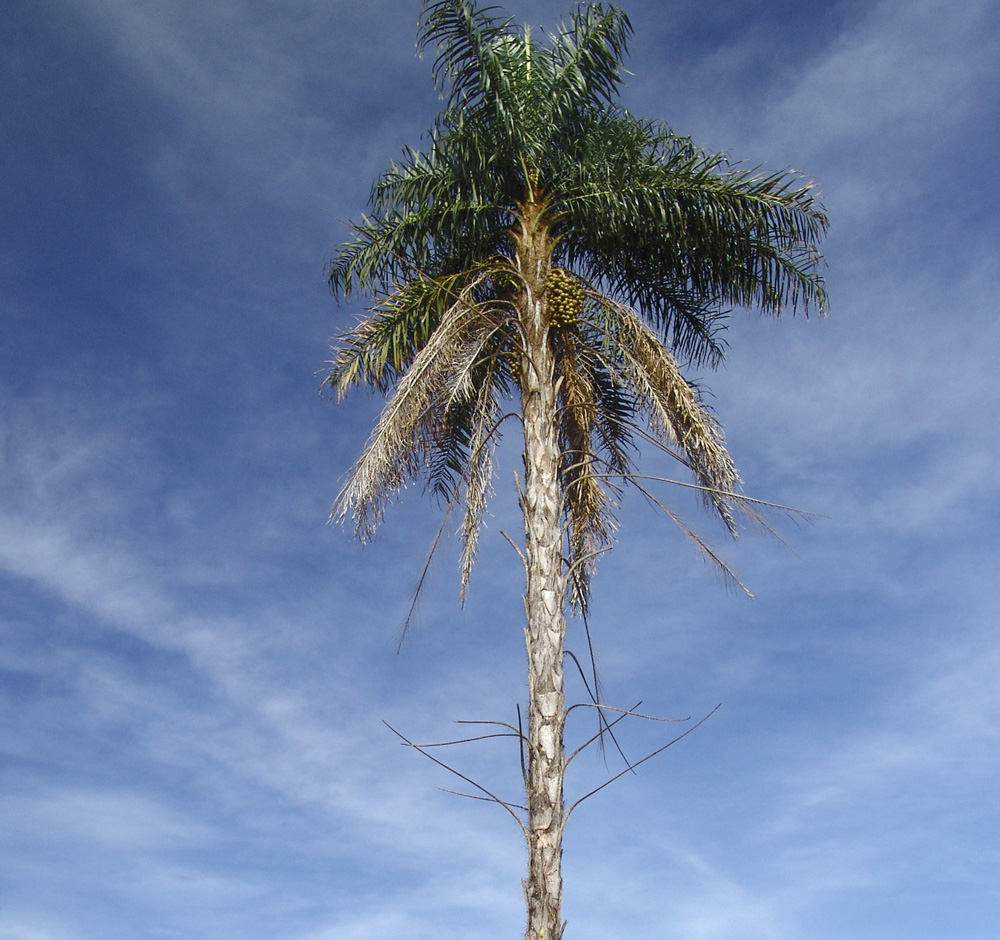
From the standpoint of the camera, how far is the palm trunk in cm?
756

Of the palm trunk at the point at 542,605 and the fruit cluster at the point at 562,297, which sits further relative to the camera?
the fruit cluster at the point at 562,297

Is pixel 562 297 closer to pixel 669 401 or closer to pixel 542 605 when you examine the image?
pixel 669 401

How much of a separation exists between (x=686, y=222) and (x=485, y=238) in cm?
202

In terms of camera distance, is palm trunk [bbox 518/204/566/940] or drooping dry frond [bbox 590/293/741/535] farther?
drooping dry frond [bbox 590/293/741/535]

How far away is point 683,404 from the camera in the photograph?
9.39 metres

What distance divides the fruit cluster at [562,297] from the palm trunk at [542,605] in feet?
0.36

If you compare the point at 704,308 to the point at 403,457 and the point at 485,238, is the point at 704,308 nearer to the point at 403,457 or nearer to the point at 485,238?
the point at 485,238

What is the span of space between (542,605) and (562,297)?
3.11 metres

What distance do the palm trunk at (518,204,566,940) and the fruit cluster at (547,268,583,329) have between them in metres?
0.11

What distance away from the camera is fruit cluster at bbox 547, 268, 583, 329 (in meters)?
9.69

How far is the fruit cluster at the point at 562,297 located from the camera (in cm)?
969

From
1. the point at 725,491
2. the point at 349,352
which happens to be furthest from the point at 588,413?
the point at 349,352

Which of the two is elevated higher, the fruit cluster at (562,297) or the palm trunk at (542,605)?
the fruit cluster at (562,297)

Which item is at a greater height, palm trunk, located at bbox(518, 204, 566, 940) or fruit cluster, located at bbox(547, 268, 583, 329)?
fruit cluster, located at bbox(547, 268, 583, 329)
